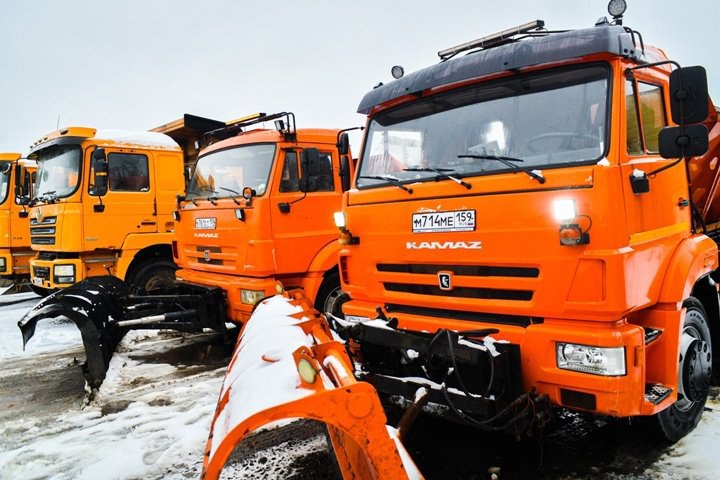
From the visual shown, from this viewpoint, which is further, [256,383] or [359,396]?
[256,383]

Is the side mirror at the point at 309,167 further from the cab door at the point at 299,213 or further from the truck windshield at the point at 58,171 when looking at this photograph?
the truck windshield at the point at 58,171

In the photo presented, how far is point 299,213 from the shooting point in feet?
19.2

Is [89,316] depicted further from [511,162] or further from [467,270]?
[511,162]

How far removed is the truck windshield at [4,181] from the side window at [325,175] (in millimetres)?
8163

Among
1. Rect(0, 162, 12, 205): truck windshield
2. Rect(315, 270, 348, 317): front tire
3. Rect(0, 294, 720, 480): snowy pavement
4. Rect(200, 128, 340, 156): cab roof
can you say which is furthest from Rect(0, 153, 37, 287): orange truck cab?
Rect(315, 270, 348, 317): front tire

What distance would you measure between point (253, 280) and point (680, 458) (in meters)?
→ 4.12

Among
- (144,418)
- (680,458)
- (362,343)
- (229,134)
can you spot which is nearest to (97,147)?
(229,134)

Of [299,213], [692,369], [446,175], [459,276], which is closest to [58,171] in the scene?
[299,213]

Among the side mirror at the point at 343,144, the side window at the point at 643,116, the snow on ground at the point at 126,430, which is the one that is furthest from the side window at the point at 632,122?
the snow on ground at the point at 126,430

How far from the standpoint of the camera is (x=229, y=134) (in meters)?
7.48

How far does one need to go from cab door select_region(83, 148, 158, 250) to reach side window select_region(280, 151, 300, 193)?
353 cm

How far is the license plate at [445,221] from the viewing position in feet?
10.1

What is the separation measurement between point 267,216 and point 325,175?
40.8 inches

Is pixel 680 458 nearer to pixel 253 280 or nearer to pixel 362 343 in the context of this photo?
pixel 362 343
